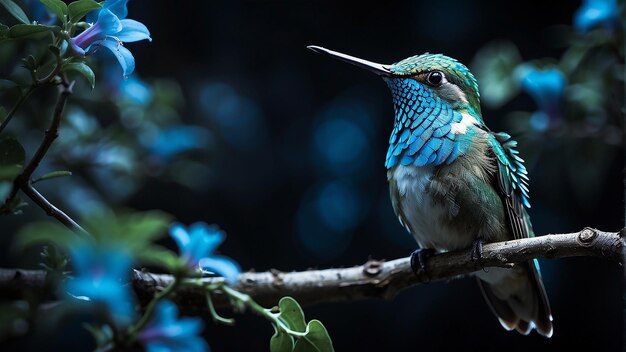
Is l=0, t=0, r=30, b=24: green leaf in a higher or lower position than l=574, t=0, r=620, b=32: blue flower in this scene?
lower

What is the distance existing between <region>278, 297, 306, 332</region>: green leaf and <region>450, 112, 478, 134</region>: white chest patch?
886 millimetres

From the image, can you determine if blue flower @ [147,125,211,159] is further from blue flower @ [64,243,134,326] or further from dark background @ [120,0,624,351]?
blue flower @ [64,243,134,326]

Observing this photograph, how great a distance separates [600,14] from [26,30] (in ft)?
5.54

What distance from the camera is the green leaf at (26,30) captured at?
47.1 inches

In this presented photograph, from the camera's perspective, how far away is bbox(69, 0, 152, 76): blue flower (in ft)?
4.11

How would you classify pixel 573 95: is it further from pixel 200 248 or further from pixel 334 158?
pixel 200 248

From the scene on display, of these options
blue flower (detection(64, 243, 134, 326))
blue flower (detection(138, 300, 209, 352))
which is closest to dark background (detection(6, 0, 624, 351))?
blue flower (detection(138, 300, 209, 352))

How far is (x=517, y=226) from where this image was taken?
2.00 metres

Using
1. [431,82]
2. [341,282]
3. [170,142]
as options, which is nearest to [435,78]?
[431,82]

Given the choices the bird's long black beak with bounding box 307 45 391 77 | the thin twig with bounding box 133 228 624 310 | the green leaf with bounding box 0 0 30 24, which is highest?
the bird's long black beak with bounding box 307 45 391 77

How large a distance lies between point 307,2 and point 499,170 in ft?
5.45

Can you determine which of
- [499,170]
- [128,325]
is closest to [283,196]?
[499,170]

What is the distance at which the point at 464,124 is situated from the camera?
2.03 m

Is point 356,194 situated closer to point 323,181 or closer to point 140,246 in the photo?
point 323,181
